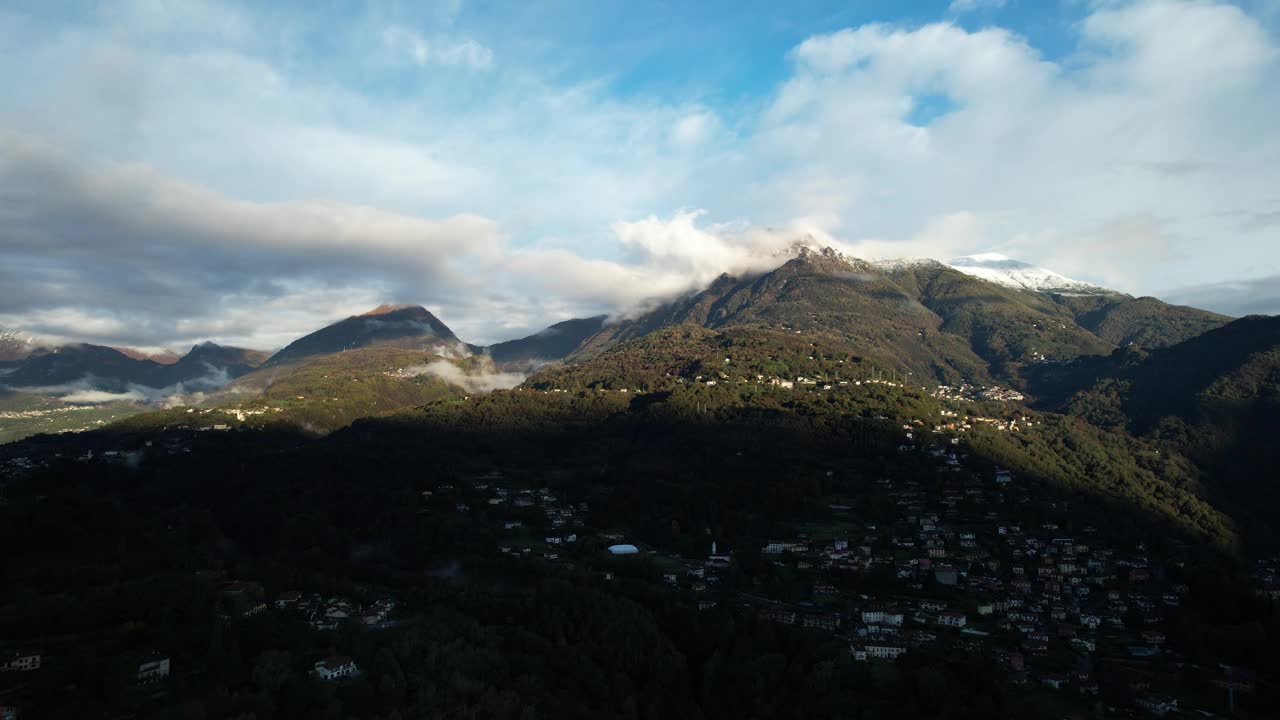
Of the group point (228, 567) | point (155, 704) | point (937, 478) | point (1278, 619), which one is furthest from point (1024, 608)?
point (228, 567)

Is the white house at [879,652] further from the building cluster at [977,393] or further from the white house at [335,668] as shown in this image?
the building cluster at [977,393]

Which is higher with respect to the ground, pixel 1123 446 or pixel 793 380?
pixel 793 380

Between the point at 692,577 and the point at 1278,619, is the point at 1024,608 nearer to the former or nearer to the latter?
the point at 1278,619

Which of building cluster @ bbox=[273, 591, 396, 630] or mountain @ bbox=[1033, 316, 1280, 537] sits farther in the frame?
mountain @ bbox=[1033, 316, 1280, 537]

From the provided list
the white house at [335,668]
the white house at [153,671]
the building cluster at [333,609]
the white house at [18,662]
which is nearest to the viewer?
the white house at [18,662]

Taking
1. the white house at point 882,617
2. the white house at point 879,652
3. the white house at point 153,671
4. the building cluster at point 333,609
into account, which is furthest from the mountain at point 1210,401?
the white house at point 153,671

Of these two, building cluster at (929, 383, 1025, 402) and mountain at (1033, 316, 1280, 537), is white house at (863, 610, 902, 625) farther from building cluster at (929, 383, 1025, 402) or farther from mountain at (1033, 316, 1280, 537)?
building cluster at (929, 383, 1025, 402)

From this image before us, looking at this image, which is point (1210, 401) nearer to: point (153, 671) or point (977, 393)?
point (977, 393)

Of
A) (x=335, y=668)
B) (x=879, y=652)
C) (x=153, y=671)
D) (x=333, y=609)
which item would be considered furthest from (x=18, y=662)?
(x=879, y=652)

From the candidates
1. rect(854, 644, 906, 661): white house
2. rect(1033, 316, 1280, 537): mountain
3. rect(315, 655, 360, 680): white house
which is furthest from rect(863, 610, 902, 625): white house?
rect(1033, 316, 1280, 537): mountain
